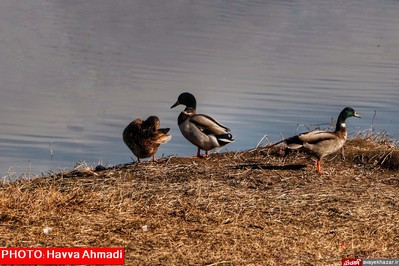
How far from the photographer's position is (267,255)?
9680 millimetres

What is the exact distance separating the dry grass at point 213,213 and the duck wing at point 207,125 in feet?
4.70

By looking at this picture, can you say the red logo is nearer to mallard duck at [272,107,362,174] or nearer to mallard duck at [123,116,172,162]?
mallard duck at [272,107,362,174]

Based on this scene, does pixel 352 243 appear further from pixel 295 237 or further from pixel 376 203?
pixel 376 203

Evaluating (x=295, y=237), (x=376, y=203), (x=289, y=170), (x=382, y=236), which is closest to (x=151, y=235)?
(x=295, y=237)

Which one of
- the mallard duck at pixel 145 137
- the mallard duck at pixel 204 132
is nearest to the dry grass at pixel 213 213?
the mallard duck at pixel 145 137

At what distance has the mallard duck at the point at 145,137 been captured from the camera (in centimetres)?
1509

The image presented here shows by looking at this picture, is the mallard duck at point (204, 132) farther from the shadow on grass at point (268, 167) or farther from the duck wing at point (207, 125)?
the shadow on grass at point (268, 167)

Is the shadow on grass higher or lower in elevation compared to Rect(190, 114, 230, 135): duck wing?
lower

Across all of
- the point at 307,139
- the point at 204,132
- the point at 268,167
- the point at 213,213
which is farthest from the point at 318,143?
the point at 213,213

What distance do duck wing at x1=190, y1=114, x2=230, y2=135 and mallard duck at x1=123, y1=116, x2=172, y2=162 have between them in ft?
1.48

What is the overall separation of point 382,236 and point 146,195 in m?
2.66

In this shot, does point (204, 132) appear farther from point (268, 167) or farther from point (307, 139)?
point (307, 139)

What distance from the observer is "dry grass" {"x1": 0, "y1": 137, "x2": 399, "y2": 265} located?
9.78 meters

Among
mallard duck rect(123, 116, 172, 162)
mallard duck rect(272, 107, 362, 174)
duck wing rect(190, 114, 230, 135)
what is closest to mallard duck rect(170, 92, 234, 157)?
duck wing rect(190, 114, 230, 135)
